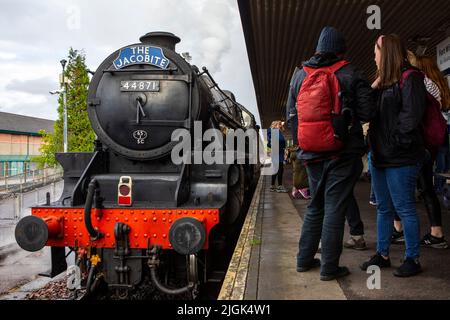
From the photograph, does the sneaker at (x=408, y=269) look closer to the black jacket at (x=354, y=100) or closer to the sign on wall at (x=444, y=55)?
the black jacket at (x=354, y=100)

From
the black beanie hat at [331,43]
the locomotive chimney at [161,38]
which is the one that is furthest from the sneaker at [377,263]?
the locomotive chimney at [161,38]

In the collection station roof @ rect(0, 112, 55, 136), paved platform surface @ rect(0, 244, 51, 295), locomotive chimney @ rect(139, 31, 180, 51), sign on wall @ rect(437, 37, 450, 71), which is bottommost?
paved platform surface @ rect(0, 244, 51, 295)

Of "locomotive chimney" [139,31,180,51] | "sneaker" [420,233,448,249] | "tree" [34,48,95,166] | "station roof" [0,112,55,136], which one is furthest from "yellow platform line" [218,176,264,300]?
"station roof" [0,112,55,136]

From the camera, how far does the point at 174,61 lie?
4.62 metres

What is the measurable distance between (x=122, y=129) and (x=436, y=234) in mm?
3295

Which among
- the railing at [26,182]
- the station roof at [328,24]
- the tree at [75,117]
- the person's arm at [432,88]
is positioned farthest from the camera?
the tree at [75,117]

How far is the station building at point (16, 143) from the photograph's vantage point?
38.1 meters

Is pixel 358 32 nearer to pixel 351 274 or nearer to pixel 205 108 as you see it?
pixel 205 108

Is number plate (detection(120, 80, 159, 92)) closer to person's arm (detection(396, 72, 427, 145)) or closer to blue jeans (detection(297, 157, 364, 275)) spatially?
blue jeans (detection(297, 157, 364, 275))

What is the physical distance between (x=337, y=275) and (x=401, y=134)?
3.74ft

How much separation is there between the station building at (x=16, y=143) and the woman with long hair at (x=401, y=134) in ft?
118

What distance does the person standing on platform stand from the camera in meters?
2.94

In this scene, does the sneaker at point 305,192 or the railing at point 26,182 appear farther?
the railing at point 26,182
